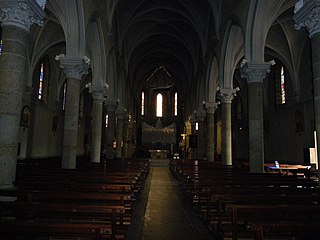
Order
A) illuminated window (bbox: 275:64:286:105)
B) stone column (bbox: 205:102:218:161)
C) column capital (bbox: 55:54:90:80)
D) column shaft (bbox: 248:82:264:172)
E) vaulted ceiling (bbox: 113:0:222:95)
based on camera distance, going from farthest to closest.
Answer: illuminated window (bbox: 275:64:286:105), vaulted ceiling (bbox: 113:0:222:95), stone column (bbox: 205:102:218:161), column shaft (bbox: 248:82:264:172), column capital (bbox: 55:54:90:80)

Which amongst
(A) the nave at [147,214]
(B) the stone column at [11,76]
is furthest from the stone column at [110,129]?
(B) the stone column at [11,76]

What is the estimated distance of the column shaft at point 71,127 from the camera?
35.4 feet

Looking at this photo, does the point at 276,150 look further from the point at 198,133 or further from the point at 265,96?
the point at 198,133

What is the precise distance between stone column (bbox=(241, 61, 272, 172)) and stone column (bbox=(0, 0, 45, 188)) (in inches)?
346

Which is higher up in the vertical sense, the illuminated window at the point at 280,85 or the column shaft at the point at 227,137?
the illuminated window at the point at 280,85

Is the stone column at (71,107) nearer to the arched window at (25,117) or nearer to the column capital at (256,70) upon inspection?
the column capital at (256,70)

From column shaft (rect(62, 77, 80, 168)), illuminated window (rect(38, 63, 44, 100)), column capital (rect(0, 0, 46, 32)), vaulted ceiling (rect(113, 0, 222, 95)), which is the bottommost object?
column shaft (rect(62, 77, 80, 168))

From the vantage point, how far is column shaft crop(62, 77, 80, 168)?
35.4 ft

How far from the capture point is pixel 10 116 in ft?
19.6

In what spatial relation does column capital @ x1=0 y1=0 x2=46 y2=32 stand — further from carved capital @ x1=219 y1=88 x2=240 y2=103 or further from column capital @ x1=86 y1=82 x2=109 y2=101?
carved capital @ x1=219 y1=88 x2=240 y2=103

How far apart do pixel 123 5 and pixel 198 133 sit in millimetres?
13117

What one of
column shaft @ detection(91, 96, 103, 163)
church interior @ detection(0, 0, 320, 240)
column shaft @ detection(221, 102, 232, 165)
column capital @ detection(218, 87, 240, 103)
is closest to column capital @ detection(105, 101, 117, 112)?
church interior @ detection(0, 0, 320, 240)

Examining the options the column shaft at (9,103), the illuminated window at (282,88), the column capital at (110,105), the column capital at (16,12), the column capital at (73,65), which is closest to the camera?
the column shaft at (9,103)

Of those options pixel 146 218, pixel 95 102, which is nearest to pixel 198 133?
pixel 95 102
